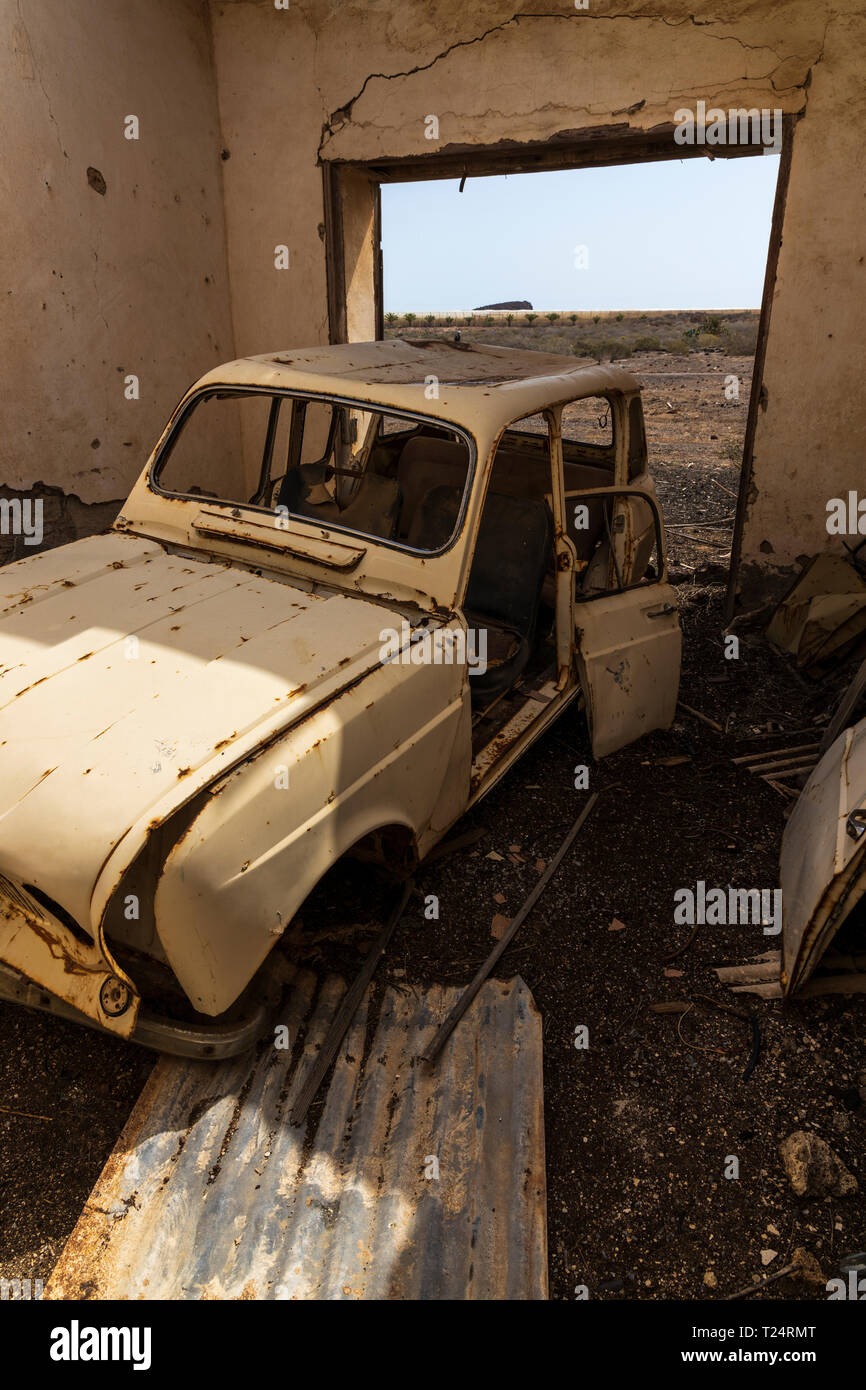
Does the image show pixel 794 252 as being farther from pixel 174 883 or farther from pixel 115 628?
pixel 174 883

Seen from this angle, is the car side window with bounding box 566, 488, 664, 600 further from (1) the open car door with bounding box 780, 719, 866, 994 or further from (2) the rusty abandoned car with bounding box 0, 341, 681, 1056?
(1) the open car door with bounding box 780, 719, 866, 994

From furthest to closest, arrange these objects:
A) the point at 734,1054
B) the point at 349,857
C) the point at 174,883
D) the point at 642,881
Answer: the point at 642,881
the point at 349,857
the point at 734,1054
the point at 174,883

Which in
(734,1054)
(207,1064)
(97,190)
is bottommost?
(734,1054)

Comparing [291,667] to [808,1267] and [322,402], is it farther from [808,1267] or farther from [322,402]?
[808,1267]

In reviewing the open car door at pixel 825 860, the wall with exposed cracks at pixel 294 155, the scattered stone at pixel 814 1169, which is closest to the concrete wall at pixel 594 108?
the wall with exposed cracks at pixel 294 155

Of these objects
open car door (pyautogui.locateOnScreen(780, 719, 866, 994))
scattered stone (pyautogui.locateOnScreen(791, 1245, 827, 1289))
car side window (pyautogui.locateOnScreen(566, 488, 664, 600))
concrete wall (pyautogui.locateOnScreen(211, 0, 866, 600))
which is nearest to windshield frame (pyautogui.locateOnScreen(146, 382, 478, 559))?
car side window (pyautogui.locateOnScreen(566, 488, 664, 600))

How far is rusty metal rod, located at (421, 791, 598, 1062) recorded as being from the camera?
8.87 ft

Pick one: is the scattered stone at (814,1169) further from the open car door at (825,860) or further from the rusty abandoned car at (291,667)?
the rusty abandoned car at (291,667)

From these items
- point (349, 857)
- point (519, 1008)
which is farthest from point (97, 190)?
point (519, 1008)

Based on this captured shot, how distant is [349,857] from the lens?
3.27 m

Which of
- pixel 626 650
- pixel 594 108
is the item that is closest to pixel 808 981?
pixel 626 650

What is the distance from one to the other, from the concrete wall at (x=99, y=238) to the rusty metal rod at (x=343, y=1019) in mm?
3456

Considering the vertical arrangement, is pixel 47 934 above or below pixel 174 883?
below

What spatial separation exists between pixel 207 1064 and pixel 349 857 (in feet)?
3.09
